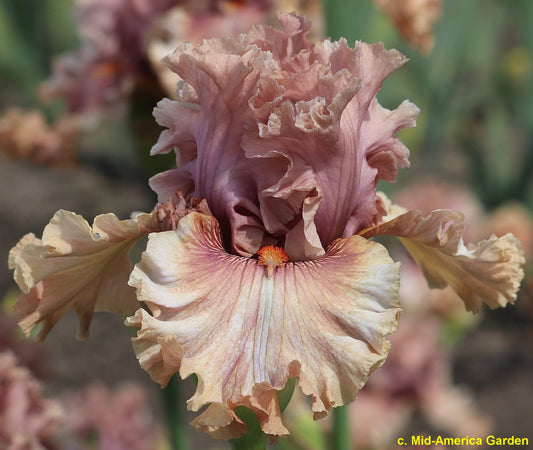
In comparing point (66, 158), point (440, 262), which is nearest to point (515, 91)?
point (66, 158)

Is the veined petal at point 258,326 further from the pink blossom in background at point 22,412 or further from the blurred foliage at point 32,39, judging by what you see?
the blurred foliage at point 32,39

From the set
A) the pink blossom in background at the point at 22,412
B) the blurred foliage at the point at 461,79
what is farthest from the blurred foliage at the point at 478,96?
the pink blossom in background at the point at 22,412

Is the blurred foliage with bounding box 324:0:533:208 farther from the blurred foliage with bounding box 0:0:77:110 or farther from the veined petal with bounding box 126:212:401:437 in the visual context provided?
the veined petal with bounding box 126:212:401:437

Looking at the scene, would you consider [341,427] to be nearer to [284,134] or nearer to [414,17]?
[284,134]

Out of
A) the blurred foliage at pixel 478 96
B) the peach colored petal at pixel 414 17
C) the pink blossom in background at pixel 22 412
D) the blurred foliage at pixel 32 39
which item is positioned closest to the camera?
the pink blossom in background at pixel 22 412

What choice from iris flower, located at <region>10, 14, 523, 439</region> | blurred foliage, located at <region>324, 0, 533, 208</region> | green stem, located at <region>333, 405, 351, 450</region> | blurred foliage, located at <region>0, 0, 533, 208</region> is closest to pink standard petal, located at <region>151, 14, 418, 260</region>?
iris flower, located at <region>10, 14, 523, 439</region>

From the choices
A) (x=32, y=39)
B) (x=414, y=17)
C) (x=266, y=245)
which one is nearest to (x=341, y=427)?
(x=266, y=245)
